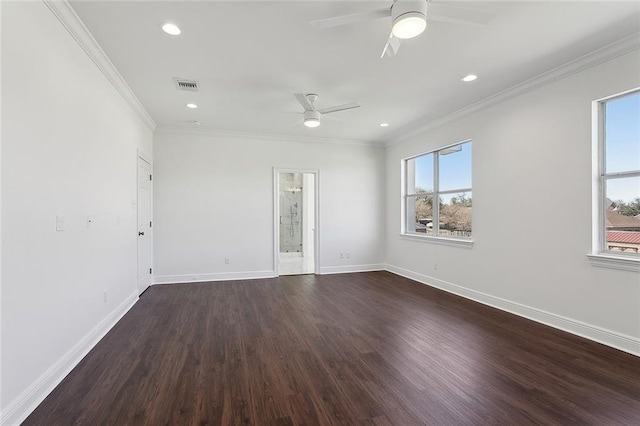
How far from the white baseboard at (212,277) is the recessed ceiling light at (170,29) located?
4.01 m

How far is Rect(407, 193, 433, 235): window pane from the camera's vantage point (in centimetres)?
529

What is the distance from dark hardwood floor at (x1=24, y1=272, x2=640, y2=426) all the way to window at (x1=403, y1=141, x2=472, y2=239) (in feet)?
4.84

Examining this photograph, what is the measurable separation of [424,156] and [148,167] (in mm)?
→ 4824

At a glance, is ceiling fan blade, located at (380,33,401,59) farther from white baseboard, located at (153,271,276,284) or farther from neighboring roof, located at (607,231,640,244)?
white baseboard, located at (153,271,276,284)

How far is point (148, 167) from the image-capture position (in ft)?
16.0

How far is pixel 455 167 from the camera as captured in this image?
4.71m

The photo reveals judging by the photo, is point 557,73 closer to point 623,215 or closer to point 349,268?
point 623,215

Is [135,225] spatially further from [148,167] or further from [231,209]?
[231,209]

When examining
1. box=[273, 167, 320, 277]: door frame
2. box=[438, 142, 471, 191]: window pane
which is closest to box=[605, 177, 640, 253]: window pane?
box=[438, 142, 471, 191]: window pane

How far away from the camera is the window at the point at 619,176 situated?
2.68 m

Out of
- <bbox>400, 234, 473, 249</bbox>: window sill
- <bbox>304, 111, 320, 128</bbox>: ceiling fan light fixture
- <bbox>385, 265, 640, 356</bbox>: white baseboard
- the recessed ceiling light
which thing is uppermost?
the recessed ceiling light

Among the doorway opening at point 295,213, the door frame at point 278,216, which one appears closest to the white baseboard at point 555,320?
the door frame at point 278,216

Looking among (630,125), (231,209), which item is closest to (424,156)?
(630,125)

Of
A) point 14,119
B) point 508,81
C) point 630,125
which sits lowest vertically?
point 14,119
